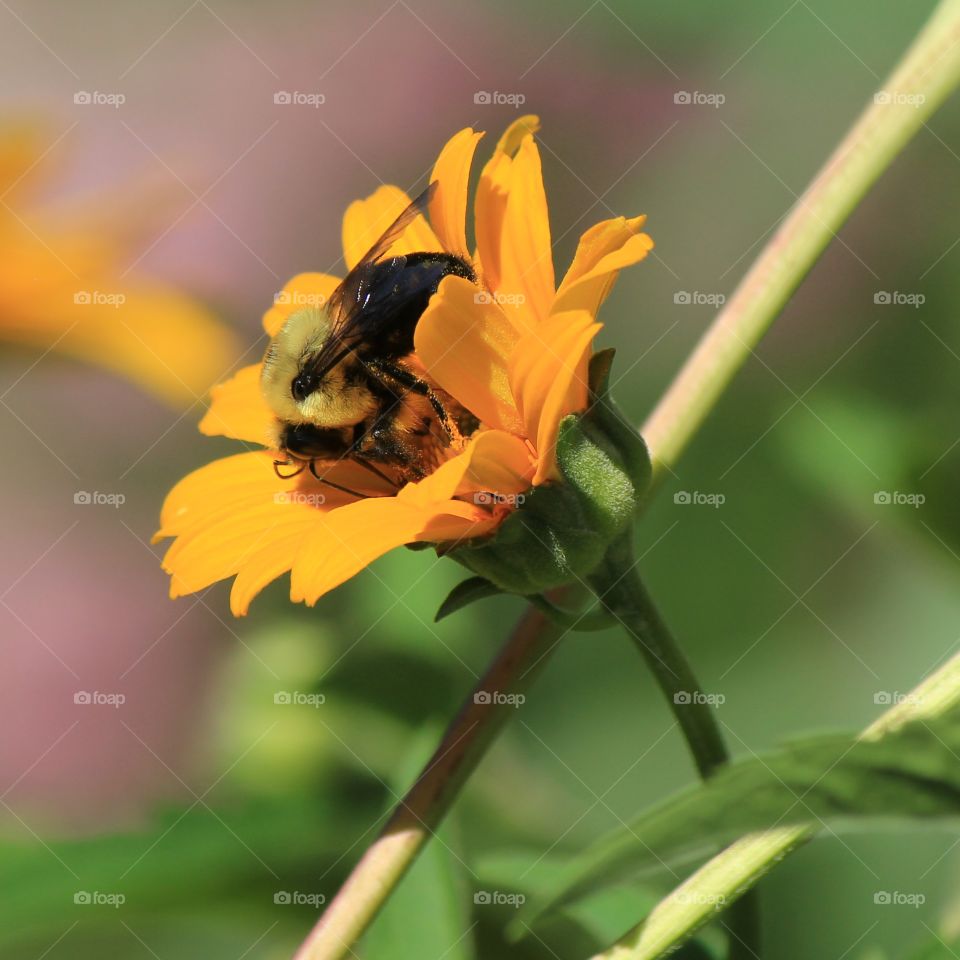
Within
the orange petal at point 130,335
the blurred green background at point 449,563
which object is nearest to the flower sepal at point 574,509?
the blurred green background at point 449,563

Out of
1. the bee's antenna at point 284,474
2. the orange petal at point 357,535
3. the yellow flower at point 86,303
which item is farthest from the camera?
the yellow flower at point 86,303

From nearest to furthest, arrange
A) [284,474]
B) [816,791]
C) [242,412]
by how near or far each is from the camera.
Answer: [816,791]
[284,474]
[242,412]

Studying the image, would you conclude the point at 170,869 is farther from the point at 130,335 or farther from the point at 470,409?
the point at 130,335

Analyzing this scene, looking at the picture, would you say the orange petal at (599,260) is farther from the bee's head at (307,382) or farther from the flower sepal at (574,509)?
the bee's head at (307,382)

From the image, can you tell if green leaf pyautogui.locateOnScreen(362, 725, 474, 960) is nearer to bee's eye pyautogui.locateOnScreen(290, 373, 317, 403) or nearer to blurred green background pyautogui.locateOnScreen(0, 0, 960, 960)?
blurred green background pyautogui.locateOnScreen(0, 0, 960, 960)

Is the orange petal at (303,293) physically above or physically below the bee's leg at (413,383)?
above

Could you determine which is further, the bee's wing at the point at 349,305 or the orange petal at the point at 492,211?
the bee's wing at the point at 349,305

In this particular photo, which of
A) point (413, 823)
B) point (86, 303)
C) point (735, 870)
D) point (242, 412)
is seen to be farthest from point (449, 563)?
point (735, 870)
